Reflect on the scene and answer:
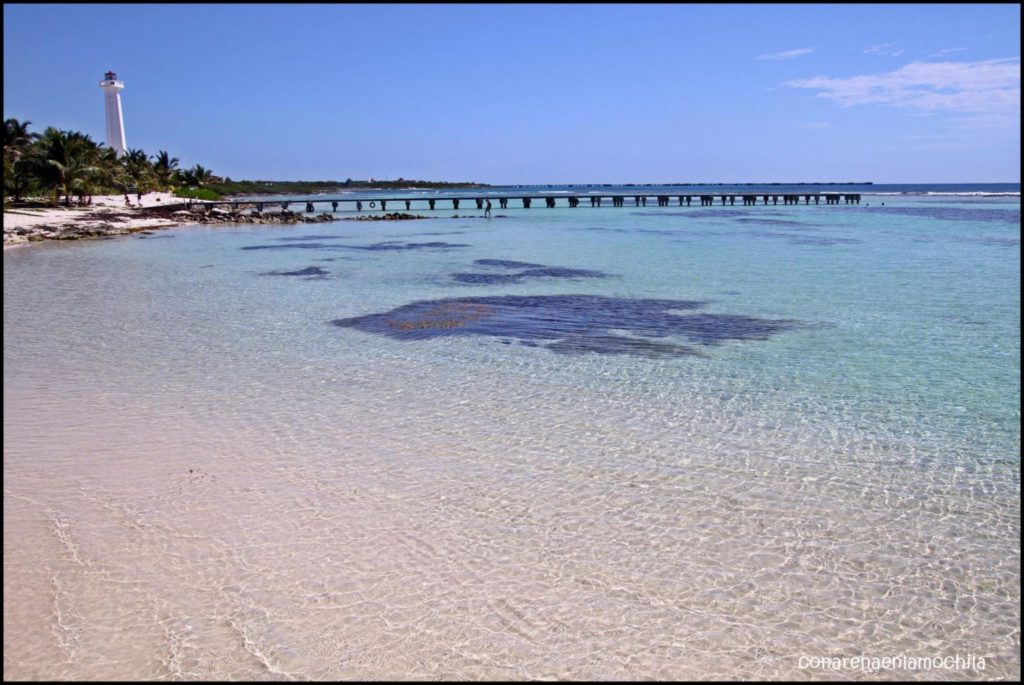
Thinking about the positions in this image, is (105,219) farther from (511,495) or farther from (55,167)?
(511,495)

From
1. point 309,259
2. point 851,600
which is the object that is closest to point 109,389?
point 851,600

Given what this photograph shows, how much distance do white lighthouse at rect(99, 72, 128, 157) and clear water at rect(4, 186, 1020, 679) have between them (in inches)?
2820

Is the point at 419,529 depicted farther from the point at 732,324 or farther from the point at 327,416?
the point at 732,324

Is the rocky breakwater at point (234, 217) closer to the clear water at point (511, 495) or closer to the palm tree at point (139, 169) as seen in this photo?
the palm tree at point (139, 169)

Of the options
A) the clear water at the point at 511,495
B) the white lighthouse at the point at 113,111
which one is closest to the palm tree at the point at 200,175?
the white lighthouse at the point at 113,111

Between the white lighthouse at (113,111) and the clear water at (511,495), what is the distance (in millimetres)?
71631

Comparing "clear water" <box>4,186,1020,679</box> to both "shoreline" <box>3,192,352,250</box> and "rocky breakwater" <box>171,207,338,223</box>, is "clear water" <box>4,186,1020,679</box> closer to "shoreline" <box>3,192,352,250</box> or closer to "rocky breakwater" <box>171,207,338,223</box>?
"shoreline" <box>3,192,352,250</box>

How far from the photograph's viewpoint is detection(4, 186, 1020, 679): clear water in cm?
432

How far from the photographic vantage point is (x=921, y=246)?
3147cm

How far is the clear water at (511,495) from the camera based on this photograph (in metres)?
4.32

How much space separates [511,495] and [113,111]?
3357 inches

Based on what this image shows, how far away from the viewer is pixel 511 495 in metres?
6.35

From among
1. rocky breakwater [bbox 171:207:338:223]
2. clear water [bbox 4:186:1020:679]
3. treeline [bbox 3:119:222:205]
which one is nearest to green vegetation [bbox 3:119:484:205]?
treeline [bbox 3:119:222:205]

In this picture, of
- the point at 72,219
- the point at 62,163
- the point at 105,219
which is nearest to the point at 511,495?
the point at 72,219
